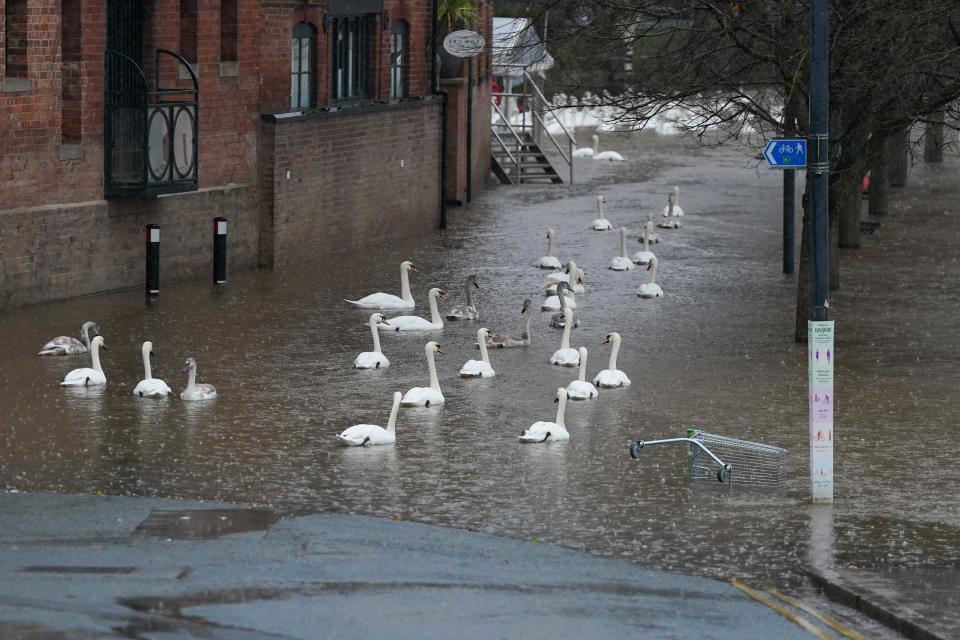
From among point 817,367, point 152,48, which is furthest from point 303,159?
point 817,367

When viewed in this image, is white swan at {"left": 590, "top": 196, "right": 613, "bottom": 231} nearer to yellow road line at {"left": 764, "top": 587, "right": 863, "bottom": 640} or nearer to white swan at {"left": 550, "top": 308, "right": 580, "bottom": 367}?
white swan at {"left": 550, "top": 308, "right": 580, "bottom": 367}

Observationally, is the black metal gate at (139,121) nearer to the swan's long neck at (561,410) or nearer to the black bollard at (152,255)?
the black bollard at (152,255)

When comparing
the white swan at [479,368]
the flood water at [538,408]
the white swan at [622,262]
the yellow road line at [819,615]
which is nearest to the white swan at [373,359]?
the flood water at [538,408]

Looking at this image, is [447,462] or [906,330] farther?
[906,330]

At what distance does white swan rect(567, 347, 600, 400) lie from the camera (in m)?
18.9

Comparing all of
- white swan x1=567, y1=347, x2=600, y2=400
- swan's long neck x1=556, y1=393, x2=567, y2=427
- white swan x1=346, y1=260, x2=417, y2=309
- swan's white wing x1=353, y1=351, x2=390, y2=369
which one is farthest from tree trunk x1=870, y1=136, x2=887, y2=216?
swan's long neck x1=556, y1=393, x2=567, y2=427

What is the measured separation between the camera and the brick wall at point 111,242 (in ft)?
78.6

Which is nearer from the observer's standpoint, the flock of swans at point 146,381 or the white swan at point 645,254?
the flock of swans at point 146,381

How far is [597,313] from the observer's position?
25.3 m

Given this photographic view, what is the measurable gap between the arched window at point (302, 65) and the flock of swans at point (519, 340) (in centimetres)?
505

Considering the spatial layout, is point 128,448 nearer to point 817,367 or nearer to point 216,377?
point 216,377

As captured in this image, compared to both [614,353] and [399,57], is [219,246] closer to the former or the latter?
[399,57]

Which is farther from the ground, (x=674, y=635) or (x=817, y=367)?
(x=817, y=367)

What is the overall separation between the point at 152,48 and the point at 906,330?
11.9 meters
